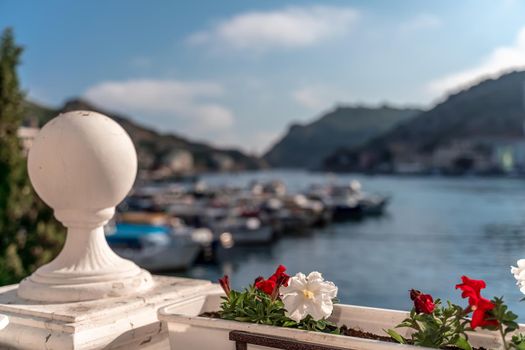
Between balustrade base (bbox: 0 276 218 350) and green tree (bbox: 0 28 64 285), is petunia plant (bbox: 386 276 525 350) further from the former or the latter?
green tree (bbox: 0 28 64 285)

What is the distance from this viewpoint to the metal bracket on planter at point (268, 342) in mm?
2660

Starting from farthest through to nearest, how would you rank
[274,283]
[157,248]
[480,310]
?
[157,248] → [274,283] → [480,310]

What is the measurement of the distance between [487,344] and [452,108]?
188239 millimetres

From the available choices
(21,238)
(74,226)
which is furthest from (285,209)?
(74,226)

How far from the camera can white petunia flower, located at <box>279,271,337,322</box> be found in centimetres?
297

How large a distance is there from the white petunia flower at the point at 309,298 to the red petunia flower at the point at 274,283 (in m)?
0.09

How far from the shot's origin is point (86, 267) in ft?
13.8

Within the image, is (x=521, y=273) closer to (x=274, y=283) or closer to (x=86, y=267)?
(x=274, y=283)

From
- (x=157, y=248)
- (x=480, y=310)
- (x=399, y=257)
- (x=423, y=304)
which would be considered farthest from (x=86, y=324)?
(x=399, y=257)

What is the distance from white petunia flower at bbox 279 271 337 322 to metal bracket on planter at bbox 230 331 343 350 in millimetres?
228

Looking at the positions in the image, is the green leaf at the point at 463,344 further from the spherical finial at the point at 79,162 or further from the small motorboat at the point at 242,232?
the small motorboat at the point at 242,232

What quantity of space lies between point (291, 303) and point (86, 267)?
186cm

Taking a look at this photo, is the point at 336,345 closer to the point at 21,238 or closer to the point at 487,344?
the point at 487,344

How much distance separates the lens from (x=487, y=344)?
274cm
